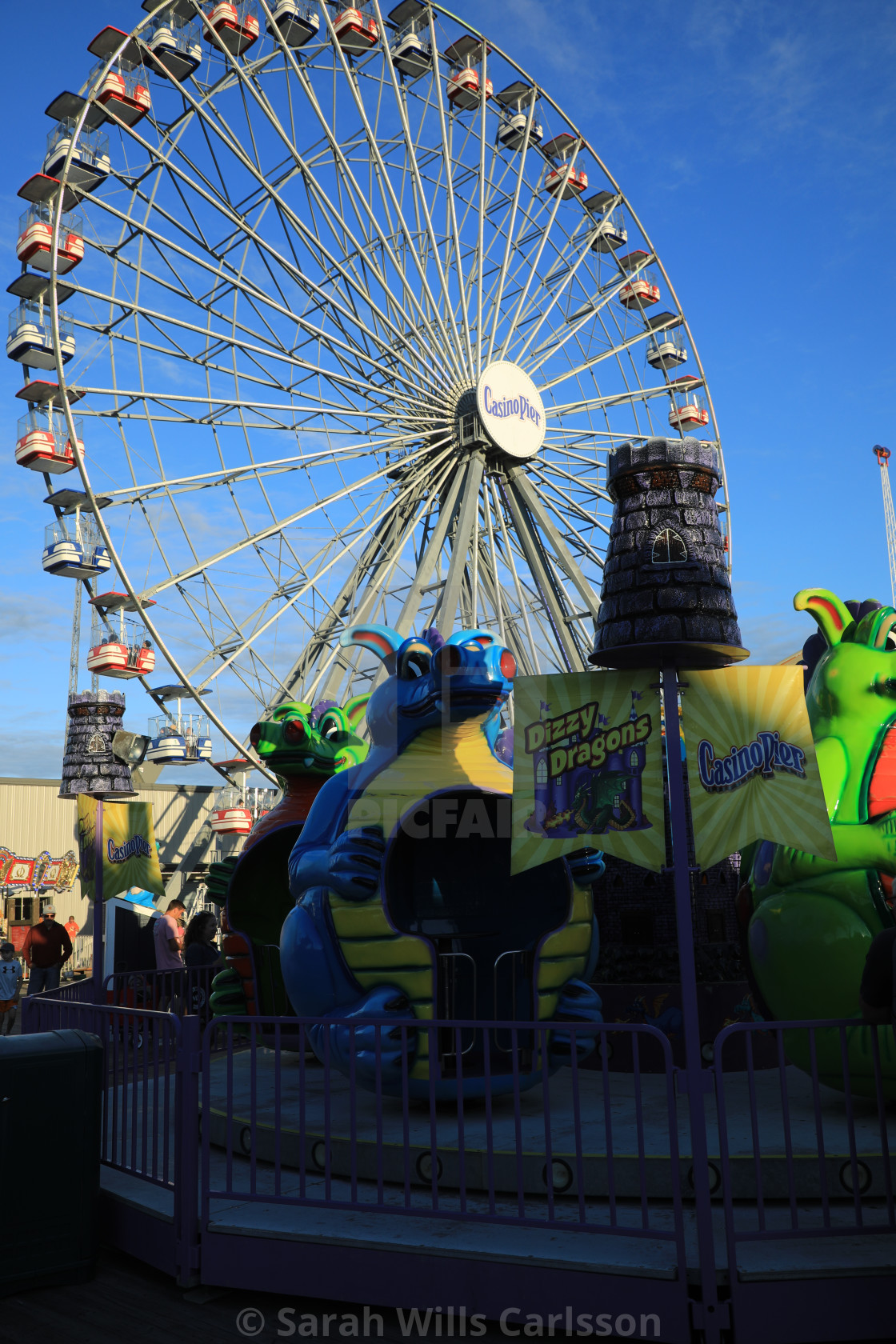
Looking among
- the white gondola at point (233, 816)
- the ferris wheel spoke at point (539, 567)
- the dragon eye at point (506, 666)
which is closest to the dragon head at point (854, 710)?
the dragon eye at point (506, 666)

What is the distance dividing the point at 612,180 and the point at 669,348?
147 inches

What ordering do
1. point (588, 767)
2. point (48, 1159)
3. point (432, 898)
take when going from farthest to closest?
point (432, 898), point (48, 1159), point (588, 767)

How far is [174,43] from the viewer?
16750mm

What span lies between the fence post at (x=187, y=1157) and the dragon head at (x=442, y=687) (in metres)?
2.03

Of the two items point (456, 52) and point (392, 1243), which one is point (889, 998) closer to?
point (392, 1243)

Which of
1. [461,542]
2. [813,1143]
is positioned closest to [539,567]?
[461,542]

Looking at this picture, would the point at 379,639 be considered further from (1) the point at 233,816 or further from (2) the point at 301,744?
(1) the point at 233,816

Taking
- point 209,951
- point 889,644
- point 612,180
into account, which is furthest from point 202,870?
point 889,644

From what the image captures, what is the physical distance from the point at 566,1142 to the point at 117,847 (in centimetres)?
640

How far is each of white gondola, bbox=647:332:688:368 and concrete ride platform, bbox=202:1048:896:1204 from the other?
789 inches

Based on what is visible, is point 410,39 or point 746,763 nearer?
point 746,763

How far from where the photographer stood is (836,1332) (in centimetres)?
350

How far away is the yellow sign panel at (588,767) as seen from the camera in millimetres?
4270

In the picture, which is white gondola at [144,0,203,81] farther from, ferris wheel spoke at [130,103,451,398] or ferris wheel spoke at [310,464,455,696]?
ferris wheel spoke at [310,464,455,696]
